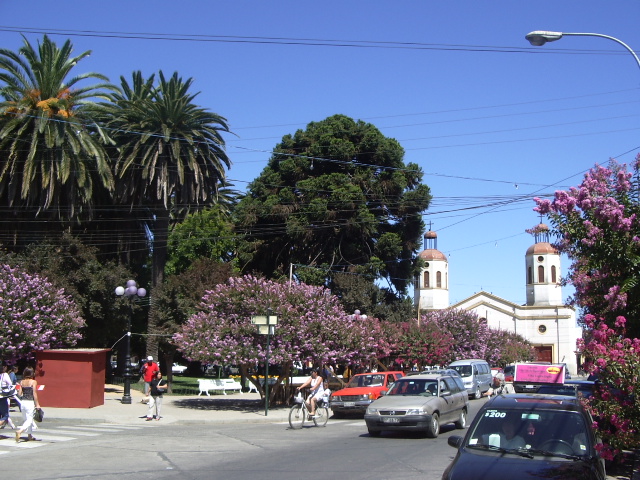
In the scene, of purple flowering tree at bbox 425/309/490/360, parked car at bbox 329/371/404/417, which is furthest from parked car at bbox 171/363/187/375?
parked car at bbox 329/371/404/417

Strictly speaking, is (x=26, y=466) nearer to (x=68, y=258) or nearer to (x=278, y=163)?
(x=68, y=258)

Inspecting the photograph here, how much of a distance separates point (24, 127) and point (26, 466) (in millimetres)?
24670

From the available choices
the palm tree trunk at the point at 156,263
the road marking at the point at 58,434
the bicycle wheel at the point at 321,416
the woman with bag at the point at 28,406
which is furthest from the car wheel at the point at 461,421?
the palm tree trunk at the point at 156,263

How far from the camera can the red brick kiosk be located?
23.8 m

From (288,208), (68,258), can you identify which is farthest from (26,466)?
(288,208)

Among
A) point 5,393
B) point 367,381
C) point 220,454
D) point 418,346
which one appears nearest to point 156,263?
point 418,346

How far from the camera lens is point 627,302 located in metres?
10.5

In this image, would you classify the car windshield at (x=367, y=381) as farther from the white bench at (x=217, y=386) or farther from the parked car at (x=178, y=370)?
the parked car at (x=178, y=370)

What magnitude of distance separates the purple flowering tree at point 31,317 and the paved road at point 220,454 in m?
7.31

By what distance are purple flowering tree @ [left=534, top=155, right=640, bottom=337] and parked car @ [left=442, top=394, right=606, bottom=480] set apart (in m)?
2.27

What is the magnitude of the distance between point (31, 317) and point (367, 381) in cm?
1339

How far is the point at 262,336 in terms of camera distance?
25.4 metres

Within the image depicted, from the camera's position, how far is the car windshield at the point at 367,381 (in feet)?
84.2

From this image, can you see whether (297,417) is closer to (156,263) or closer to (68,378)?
(68,378)
